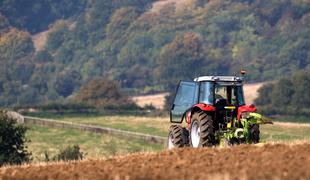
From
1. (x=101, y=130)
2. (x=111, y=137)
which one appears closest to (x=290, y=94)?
(x=101, y=130)

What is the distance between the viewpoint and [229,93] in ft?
89.9

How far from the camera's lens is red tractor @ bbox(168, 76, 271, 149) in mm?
26234

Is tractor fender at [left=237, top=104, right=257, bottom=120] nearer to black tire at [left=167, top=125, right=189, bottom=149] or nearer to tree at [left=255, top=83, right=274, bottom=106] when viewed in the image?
black tire at [left=167, top=125, right=189, bottom=149]

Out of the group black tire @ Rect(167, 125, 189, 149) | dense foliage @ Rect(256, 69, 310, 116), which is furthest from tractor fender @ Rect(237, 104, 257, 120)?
dense foliage @ Rect(256, 69, 310, 116)

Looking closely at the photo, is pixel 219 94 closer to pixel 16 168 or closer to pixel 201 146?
pixel 201 146

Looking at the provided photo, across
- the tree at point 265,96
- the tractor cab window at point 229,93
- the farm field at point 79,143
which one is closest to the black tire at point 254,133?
the tractor cab window at point 229,93

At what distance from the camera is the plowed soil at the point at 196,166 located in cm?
1828

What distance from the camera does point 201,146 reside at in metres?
26.3

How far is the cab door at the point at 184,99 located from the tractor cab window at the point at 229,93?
0.61m

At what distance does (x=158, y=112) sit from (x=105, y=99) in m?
31.9

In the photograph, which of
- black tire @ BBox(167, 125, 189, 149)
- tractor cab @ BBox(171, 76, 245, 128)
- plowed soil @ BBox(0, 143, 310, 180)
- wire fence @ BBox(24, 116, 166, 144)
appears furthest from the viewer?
wire fence @ BBox(24, 116, 166, 144)

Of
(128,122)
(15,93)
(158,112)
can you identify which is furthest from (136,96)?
(128,122)

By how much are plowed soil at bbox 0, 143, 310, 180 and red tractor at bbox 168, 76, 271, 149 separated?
2247 mm

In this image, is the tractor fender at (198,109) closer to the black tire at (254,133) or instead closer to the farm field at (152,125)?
the black tire at (254,133)
